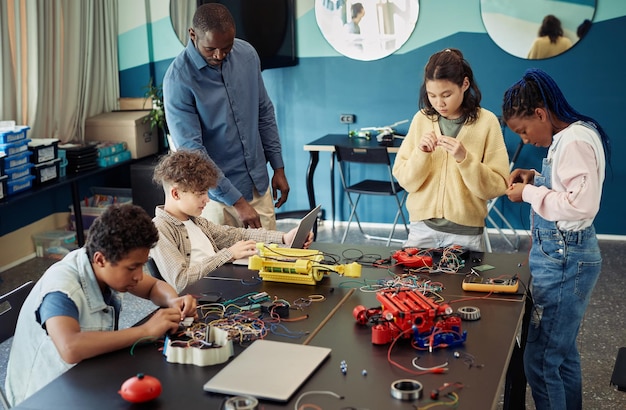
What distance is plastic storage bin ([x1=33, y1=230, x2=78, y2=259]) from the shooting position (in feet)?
17.4

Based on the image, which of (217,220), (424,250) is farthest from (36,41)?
(424,250)

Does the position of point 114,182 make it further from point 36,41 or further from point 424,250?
point 424,250

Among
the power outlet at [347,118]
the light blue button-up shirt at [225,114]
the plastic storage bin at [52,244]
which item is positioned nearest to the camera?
the light blue button-up shirt at [225,114]

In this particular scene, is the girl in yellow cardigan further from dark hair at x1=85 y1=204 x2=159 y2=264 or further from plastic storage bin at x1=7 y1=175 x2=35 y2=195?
plastic storage bin at x1=7 y1=175 x2=35 y2=195

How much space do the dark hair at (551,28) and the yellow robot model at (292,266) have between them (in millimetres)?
3404

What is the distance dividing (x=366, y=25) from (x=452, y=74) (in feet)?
9.74

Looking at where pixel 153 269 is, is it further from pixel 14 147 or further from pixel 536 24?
pixel 536 24

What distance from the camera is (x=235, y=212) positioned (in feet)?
11.1

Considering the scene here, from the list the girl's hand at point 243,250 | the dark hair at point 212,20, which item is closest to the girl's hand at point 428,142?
the girl's hand at point 243,250

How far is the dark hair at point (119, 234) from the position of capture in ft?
6.53

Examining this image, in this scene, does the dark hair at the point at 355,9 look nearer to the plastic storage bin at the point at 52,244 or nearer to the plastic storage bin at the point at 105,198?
the plastic storage bin at the point at 105,198

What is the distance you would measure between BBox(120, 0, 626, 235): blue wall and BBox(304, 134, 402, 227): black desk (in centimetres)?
14

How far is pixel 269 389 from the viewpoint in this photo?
1.73m

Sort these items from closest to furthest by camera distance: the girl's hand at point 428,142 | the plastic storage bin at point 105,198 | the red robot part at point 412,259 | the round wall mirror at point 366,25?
1. the red robot part at point 412,259
2. the girl's hand at point 428,142
3. the round wall mirror at point 366,25
4. the plastic storage bin at point 105,198
